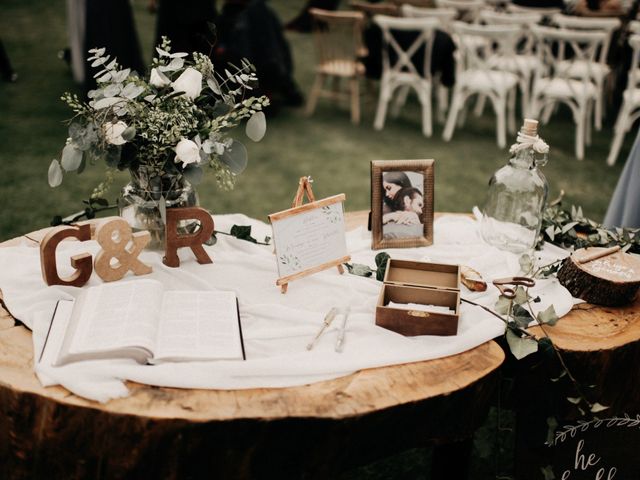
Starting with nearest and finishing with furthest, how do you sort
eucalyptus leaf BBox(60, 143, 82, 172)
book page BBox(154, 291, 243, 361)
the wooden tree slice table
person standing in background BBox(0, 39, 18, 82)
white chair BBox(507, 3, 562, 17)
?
the wooden tree slice table → book page BBox(154, 291, 243, 361) → eucalyptus leaf BBox(60, 143, 82, 172) → person standing in background BBox(0, 39, 18, 82) → white chair BBox(507, 3, 562, 17)

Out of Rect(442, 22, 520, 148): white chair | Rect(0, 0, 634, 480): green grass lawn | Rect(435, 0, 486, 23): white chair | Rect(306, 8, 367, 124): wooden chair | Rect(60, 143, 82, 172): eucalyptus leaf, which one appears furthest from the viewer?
Rect(435, 0, 486, 23): white chair

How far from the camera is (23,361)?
124cm

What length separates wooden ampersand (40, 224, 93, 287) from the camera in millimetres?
1437

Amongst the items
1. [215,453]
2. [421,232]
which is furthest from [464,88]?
[215,453]

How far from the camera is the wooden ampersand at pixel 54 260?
1.44 meters

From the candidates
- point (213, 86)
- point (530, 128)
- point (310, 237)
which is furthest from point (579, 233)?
point (213, 86)

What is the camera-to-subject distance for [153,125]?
1.44 meters

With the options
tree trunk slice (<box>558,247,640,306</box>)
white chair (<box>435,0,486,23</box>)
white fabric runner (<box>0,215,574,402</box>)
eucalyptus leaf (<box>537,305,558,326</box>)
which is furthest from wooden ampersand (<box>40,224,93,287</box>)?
white chair (<box>435,0,486,23</box>)

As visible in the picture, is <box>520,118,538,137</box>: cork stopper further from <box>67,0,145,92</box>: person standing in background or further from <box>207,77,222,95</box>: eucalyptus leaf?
<box>67,0,145,92</box>: person standing in background

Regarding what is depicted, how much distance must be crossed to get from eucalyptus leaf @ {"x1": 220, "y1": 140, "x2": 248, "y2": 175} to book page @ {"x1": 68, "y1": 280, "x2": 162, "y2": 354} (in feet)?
1.16

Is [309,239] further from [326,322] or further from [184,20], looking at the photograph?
[184,20]

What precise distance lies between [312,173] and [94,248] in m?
2.66

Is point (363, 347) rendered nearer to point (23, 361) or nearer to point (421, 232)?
point (421, 232)

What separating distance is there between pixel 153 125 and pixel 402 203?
709mm
